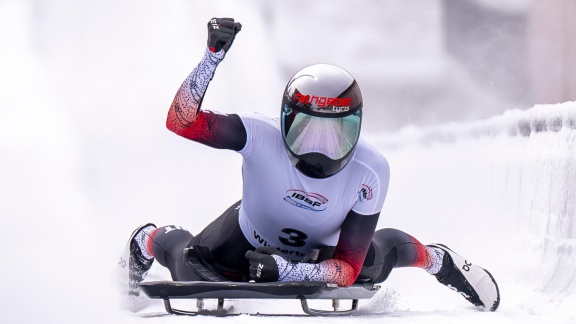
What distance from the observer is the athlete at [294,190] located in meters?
4.18

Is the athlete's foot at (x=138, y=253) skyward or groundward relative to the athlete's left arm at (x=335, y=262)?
groundward

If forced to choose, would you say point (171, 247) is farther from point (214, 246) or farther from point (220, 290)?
point (220, 290)

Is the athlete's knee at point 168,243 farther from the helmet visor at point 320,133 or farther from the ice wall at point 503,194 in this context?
the ice wall at point 503,194

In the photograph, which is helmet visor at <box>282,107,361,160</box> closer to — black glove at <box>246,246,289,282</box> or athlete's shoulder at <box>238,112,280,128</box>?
athlete's shoulder at <box>238,112,280,128</box>

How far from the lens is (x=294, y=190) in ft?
14.7

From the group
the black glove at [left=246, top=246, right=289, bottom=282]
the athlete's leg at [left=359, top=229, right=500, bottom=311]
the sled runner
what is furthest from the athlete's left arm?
the athlete's leg at [left=359, top=229, right=500, bottom=311]

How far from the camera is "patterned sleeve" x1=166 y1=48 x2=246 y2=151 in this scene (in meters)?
4.16

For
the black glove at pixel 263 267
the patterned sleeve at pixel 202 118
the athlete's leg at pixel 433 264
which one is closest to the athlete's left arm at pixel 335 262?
→ the black glove at pixel 263 267

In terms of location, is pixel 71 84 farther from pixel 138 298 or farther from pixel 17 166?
pixel 138 298

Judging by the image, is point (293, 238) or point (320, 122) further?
point (293, 238)

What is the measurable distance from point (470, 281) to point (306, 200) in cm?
129

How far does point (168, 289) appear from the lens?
153 inches

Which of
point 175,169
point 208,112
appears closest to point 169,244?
point 208,112

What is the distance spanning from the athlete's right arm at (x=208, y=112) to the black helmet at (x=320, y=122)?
0.26 m
